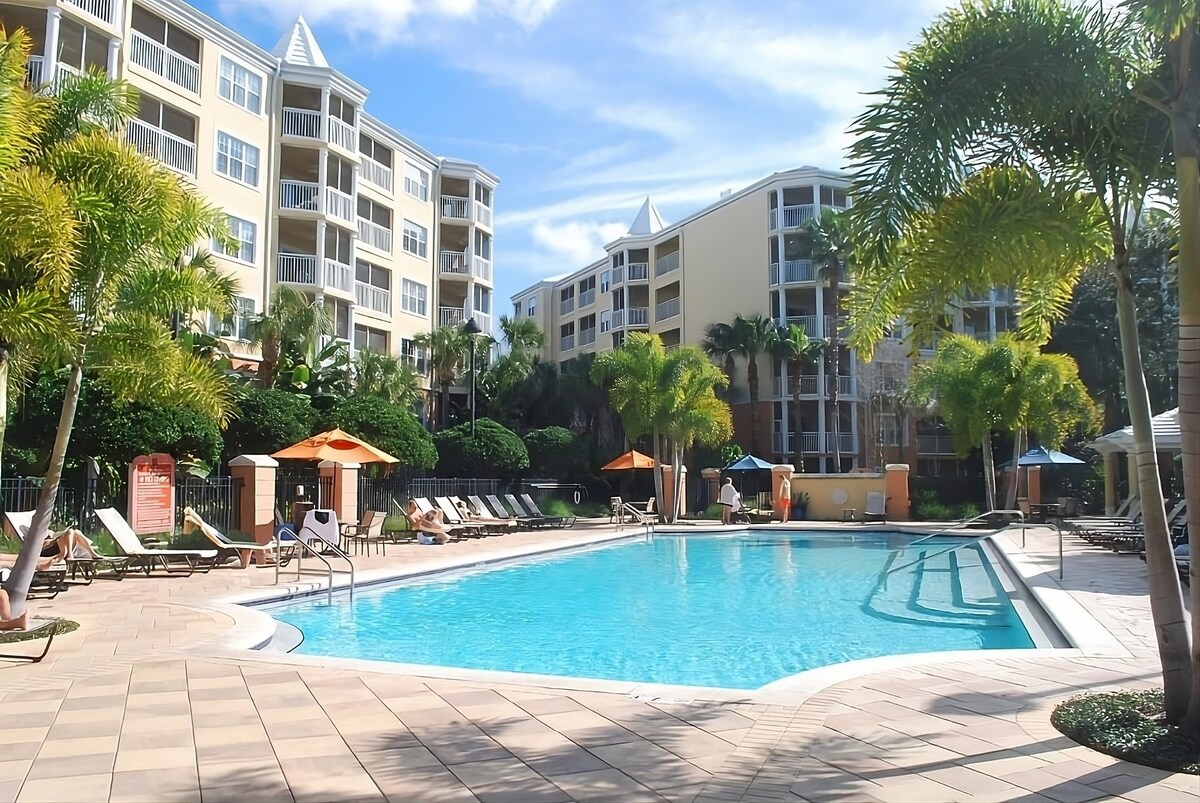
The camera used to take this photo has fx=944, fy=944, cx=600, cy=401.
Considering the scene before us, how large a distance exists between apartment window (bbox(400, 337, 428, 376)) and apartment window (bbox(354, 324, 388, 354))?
2.89 ft

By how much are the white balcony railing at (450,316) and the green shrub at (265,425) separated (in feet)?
55.7

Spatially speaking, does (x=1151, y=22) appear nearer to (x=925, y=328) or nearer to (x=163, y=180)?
(x=925, y=328)

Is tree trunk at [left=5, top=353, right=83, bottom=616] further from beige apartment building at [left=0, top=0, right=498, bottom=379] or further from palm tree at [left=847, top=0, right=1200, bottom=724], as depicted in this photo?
beige apartment building at [left=0, top=0, right=498, bottom=379]

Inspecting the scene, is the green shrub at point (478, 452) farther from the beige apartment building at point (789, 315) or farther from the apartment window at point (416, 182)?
the beige apartment building at point (789, 315)

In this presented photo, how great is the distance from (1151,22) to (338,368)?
94.4 feet

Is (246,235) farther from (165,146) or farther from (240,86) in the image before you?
(240,86)

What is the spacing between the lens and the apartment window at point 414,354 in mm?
37844

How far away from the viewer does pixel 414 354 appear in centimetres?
3859

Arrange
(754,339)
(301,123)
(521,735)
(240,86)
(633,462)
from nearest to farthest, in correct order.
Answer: (521,735) → (240,86) → (633,462) → (301,123) → (754,339)

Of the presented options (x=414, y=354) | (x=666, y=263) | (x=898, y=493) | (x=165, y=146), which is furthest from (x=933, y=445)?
(x=165, y=146)

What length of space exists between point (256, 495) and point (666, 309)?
34432 mm

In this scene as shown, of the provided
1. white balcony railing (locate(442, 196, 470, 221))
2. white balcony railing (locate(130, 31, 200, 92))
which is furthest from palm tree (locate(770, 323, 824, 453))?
white balcony railing (locate(130, 31, 200, 92))

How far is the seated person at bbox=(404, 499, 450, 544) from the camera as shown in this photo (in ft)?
71.5

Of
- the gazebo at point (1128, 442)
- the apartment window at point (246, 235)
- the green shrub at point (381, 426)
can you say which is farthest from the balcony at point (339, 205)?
the gazebo at point (1128, 442)
